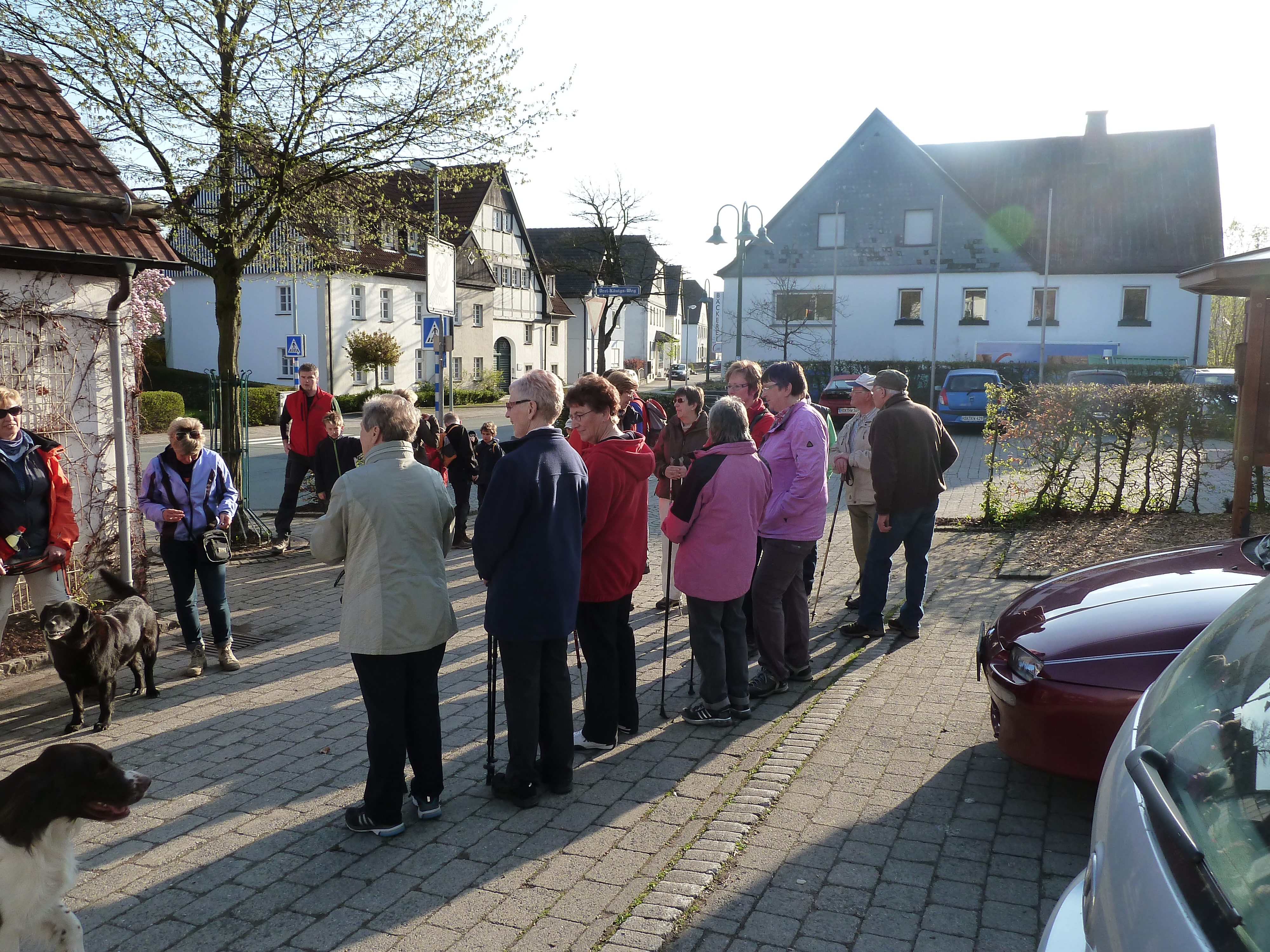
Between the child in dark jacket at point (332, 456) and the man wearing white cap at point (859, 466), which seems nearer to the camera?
Answer: the man wearing white cap at point (859, 466)

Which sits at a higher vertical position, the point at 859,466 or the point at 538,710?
the point at 859,466

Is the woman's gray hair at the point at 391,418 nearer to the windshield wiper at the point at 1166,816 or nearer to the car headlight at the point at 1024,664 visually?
the car headlight at the point at 1024,664

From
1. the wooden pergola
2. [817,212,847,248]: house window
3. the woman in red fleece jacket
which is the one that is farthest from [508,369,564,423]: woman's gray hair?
[817,212,847,248]: house window

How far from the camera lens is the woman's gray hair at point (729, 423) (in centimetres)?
571

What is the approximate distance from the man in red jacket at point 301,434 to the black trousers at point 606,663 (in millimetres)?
6876

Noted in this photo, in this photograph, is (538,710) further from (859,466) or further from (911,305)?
(911,305)

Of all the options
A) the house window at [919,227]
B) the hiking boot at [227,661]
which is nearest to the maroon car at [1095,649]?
the hiking boot at [227,661]

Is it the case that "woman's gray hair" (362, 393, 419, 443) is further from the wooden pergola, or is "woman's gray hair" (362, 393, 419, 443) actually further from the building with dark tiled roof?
the building with dark tiled roof

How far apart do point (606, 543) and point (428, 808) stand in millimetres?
1547

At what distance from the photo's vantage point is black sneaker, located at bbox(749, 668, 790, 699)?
20.9 ft

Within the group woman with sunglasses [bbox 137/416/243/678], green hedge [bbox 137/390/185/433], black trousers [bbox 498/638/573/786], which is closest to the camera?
black trousers [bbox 498/638/573/786]

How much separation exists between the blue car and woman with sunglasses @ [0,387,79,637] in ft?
87.0

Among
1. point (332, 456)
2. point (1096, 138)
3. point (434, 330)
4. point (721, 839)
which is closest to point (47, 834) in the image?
point (721, 839)

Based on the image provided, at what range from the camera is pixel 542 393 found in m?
4.81
